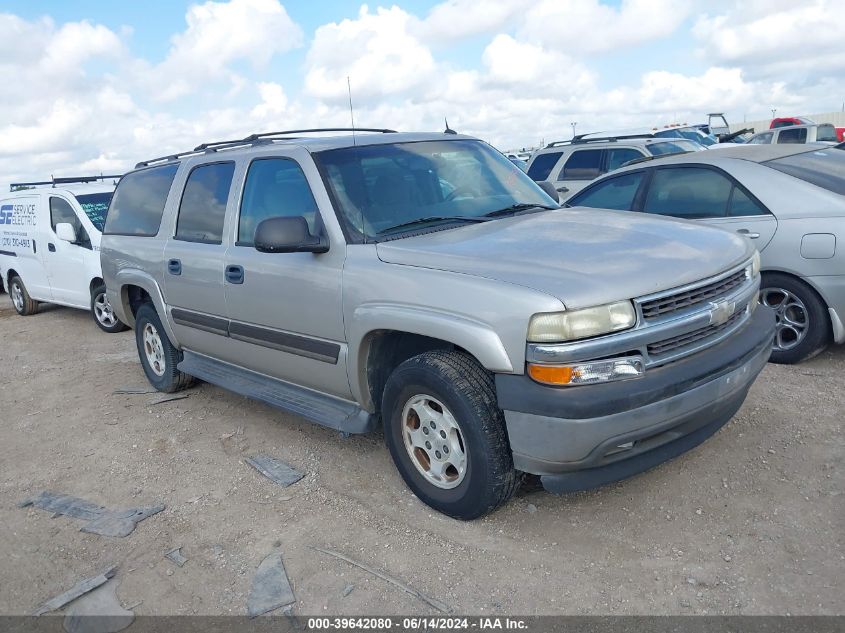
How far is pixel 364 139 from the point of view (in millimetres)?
4262

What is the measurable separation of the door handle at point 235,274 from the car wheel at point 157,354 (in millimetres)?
1479

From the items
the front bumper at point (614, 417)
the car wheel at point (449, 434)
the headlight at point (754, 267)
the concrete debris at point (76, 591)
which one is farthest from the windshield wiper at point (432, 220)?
the concrete debris at point (76, 591)

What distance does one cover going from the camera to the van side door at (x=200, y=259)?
462cm

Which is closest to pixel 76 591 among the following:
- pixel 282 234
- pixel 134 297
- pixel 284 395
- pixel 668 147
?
pixel 284 395

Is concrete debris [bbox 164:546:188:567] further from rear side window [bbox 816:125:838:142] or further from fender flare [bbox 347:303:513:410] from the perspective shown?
rear side window [bbox 816:125:838:142]

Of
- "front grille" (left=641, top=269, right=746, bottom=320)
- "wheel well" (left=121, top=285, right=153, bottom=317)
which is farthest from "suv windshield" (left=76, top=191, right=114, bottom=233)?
"front grille" (left=641, top=269, right=746, bottom=320)

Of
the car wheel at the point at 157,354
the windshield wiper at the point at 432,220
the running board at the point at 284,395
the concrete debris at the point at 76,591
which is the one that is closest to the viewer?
the concrete debris at the point at 76,591

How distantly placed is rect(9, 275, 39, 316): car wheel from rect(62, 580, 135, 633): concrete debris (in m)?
8.32

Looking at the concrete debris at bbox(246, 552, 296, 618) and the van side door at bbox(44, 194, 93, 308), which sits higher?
the van side door at bbox(44, 194, 93, 308)

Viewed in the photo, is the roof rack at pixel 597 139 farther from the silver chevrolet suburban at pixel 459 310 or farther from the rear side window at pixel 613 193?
the silver chevrolet suburban at pixel 459 310

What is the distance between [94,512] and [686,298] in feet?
11.0

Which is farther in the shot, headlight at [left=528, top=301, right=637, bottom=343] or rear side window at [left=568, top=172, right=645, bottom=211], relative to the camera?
rear side window at [left=568, top=172, right=645, bottom=211]

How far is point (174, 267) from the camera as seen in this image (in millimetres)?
5020

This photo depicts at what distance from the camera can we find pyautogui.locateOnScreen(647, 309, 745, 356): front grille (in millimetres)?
2947
